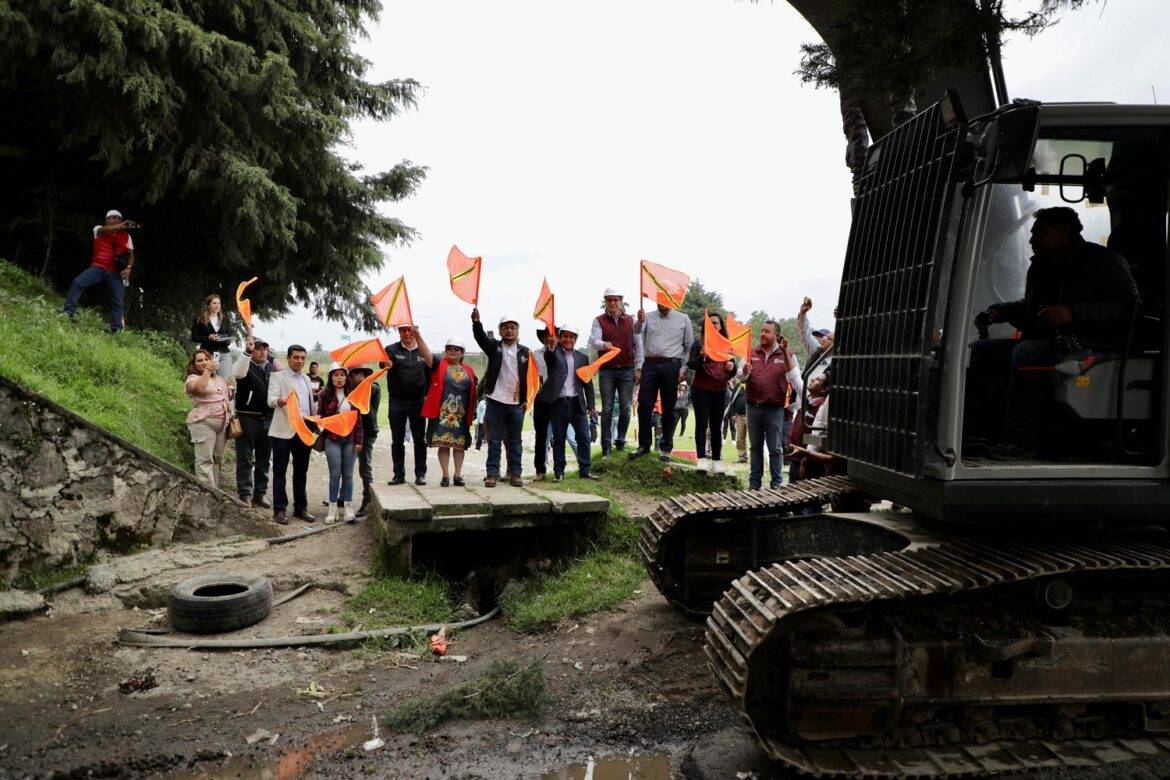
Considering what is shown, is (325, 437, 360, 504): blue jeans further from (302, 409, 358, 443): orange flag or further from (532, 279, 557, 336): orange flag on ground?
(532, 279, 557, 336): orange flag on ground

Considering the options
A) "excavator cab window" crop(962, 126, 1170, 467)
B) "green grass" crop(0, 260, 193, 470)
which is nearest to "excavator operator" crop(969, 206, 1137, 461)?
"excavator cab window" crop(962, 126, 1170, 467)

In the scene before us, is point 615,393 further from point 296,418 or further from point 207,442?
point 207,442

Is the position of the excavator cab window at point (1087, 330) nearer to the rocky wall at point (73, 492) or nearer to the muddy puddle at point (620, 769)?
the muddy puddle at point (620, 769)

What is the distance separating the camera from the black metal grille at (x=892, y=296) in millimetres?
3996

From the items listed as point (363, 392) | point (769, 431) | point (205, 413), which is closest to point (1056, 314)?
point (769, 431)

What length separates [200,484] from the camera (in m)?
8.15

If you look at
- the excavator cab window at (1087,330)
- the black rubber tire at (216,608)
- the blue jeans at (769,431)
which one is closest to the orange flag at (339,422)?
the black rubber tire at (216,608)

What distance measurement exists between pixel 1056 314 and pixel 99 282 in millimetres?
13060

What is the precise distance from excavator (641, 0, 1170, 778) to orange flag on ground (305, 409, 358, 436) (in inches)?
245

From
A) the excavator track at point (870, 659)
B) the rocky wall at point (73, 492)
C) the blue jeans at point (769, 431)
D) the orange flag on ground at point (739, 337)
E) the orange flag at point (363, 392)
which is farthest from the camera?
the orange flag on ground at point (739, 337)

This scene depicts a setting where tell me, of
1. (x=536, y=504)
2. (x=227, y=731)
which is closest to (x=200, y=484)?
(x=536, y=504)

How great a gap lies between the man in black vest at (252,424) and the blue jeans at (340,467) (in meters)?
1.03

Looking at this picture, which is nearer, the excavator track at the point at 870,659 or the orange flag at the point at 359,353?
the excavator track at the point at 870,659

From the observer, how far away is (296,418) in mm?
9352
